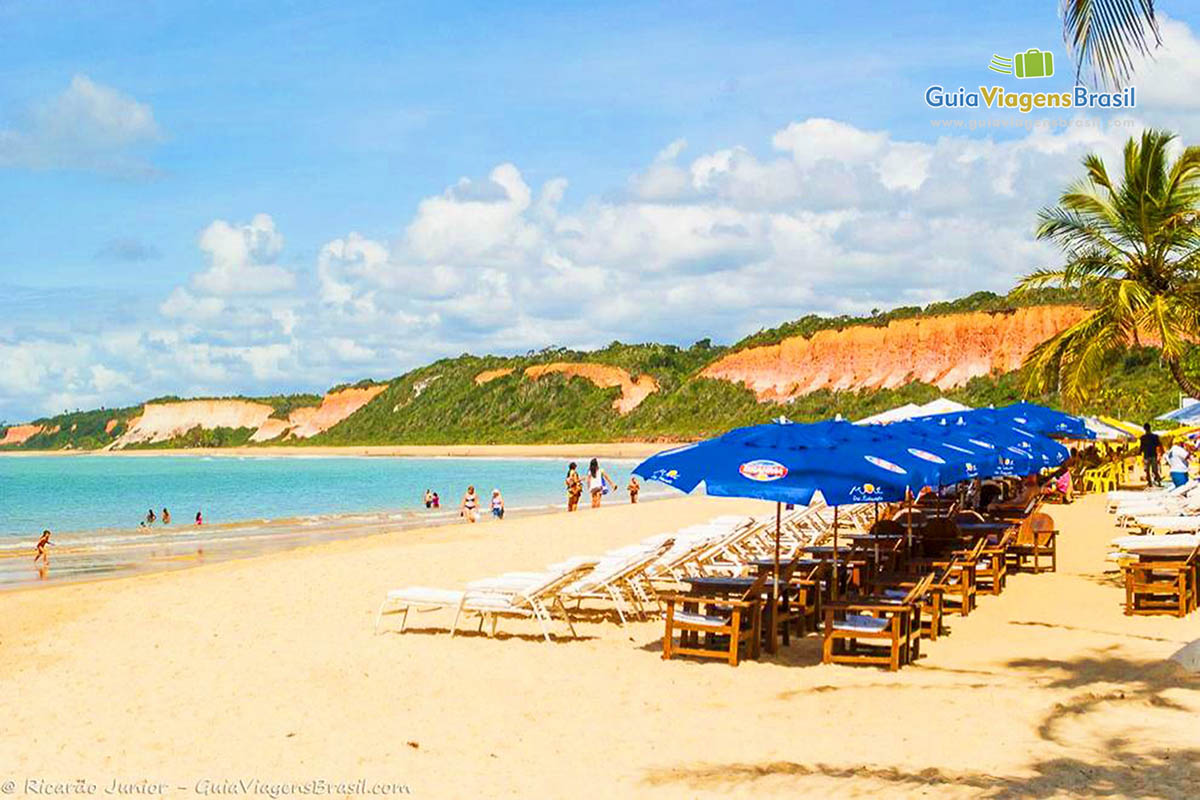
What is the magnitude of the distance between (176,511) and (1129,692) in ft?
138

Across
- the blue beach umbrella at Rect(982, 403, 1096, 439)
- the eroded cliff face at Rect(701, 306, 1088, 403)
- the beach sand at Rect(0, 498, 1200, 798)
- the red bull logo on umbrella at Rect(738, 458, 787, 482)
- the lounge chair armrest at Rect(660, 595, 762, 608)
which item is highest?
the eroded cliff face at Rect(701, 306, 1088, 403)

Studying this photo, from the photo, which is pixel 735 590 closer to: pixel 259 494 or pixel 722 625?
pixel 722 625

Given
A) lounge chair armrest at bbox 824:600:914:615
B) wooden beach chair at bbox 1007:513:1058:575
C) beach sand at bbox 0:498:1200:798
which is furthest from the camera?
wooden beach chair at bbox 1007:513:1058:575

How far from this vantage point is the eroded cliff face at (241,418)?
139 m

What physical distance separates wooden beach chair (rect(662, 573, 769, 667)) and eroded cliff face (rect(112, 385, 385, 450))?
129 metres

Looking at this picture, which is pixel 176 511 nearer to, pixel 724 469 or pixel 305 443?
pixel 724 469

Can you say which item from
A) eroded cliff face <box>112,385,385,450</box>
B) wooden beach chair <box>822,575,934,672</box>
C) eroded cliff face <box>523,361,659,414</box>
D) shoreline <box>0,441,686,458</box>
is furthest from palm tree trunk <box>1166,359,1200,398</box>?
eroded cliff face <box>112,385,385,450</box>

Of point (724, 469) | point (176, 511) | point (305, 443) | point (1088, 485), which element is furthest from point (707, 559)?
point (305, 443)

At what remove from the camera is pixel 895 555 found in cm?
1205

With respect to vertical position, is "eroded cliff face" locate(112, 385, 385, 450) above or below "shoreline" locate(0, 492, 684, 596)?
above

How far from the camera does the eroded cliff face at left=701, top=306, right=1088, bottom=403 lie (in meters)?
71.3

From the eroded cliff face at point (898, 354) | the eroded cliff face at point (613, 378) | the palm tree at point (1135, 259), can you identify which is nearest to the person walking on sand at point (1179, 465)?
the palm tree at point (1135, 259)

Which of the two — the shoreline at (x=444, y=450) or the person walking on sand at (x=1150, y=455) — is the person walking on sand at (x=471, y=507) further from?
the shoreline at (x=444, y=450)

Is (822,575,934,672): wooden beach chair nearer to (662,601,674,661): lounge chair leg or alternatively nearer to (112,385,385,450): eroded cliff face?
(662,601,674,661): lounge chair leg
